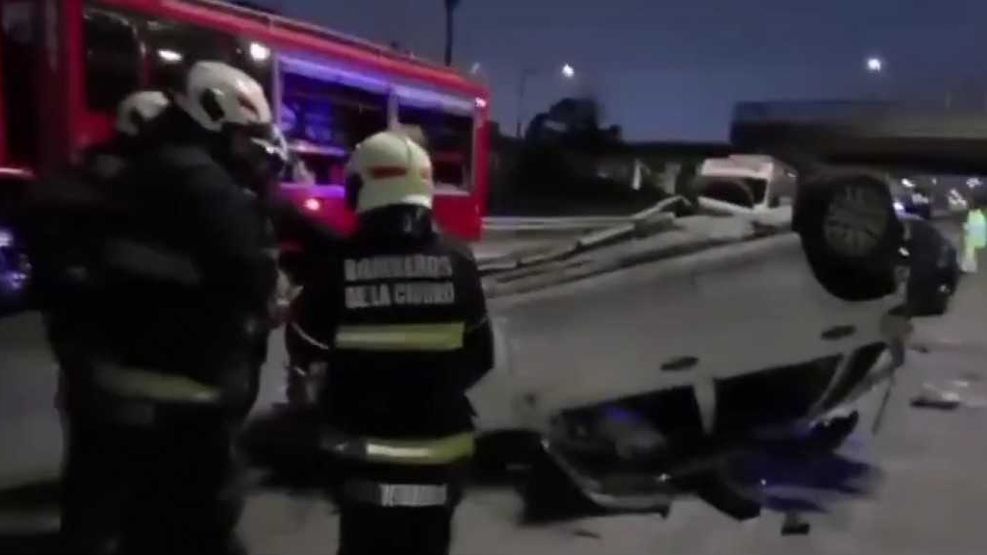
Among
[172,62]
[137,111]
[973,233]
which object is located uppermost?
[172,62]

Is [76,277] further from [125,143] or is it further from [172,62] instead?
[172,62]

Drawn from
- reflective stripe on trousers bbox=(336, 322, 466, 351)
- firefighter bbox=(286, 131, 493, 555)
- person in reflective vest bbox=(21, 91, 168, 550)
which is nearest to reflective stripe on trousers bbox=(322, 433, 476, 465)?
firefighter bbox=(286, 131, 493, 555)

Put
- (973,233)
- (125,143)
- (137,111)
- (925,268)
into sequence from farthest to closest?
(973,233)
(925,268)
(137,111)
(125,143)

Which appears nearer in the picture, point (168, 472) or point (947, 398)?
point (168, 472)

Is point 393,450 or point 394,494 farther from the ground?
point 393,450

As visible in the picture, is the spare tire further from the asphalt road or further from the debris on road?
the debris on road

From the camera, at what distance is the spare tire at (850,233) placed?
6422mm

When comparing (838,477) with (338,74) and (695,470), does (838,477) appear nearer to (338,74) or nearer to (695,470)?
(695,470)

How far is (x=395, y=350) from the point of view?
12.7ft

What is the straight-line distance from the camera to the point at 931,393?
10.5 metres

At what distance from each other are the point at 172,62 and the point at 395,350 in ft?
18.2

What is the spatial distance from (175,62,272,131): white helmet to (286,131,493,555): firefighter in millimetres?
337

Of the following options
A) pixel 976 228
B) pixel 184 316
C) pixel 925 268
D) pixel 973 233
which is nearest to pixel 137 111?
pixel 184 316

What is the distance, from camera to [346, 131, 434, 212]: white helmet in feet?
12.8
